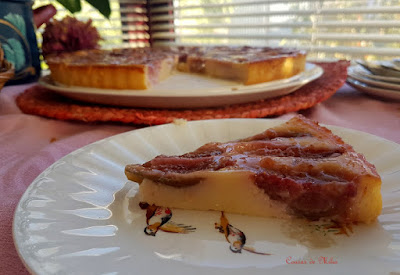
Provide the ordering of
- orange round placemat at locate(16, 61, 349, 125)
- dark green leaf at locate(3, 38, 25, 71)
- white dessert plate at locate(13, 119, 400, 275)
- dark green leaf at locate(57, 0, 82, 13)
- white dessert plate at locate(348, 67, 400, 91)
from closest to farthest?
white dessert plate at locate(13, 119, 400, 275) → orange round placemat at locate(16, 61, 349, 125) → white dessert plate at locate(348, 67, 400, 91) → dark green leaf at locate(3, 38, 25, 71) → dark green leaf at locate(57, 0, 82, 13)

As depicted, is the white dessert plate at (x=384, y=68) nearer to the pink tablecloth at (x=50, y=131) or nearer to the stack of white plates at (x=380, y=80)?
the stack of white plates at (x=380, y=80)

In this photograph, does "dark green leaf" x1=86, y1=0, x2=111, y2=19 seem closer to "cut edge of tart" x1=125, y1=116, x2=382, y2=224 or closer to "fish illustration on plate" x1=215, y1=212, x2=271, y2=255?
"cut edge of tart" x1=125, y1=116, x2=382, y2=224

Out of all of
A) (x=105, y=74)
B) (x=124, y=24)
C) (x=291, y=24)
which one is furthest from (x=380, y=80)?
(x=124, y=24)

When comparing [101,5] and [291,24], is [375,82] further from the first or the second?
[291,24]

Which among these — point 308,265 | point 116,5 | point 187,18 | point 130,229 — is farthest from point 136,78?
point 116,5

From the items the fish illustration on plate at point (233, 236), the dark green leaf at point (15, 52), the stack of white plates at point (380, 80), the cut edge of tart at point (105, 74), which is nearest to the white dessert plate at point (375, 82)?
the stack of white plates at point (380, 80)

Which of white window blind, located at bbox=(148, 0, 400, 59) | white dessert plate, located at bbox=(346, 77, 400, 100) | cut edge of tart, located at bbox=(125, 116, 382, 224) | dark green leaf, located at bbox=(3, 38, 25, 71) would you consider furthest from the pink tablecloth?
white window blind, located at bbox=(148, 0, 400, 59)

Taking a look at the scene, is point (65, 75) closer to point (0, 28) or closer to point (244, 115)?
point (0, 28)
